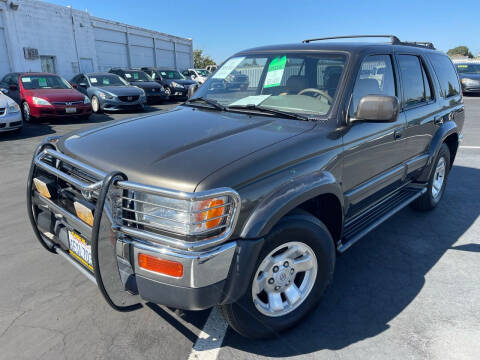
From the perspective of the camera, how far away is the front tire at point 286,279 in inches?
85.9

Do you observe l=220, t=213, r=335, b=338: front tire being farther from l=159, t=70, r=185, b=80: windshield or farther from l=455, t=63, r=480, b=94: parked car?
l=455, t=63, r=480, b=94: parked car

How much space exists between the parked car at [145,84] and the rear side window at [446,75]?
1318 cm

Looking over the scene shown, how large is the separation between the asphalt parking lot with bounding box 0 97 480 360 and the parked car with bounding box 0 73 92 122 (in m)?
7.57

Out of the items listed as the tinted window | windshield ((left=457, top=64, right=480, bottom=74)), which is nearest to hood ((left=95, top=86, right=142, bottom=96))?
the tinted window

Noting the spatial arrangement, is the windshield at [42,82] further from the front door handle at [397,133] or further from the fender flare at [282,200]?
the fender flare at [282,200]

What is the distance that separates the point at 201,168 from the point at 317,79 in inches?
60.8

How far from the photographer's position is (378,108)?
8.56ft

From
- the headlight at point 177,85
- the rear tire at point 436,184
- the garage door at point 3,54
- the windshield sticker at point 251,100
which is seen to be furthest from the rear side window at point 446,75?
the garage door at point 3,54

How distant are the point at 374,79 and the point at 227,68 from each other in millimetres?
1420

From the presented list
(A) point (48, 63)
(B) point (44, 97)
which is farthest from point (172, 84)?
(B) point (44, 97)

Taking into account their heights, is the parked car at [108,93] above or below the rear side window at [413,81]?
below

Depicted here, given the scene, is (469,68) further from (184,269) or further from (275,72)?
(184,269)

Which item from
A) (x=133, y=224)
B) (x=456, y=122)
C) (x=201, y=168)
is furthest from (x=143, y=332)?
(x=456, y=122)

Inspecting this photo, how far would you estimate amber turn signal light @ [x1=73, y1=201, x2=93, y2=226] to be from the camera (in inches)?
86.0
